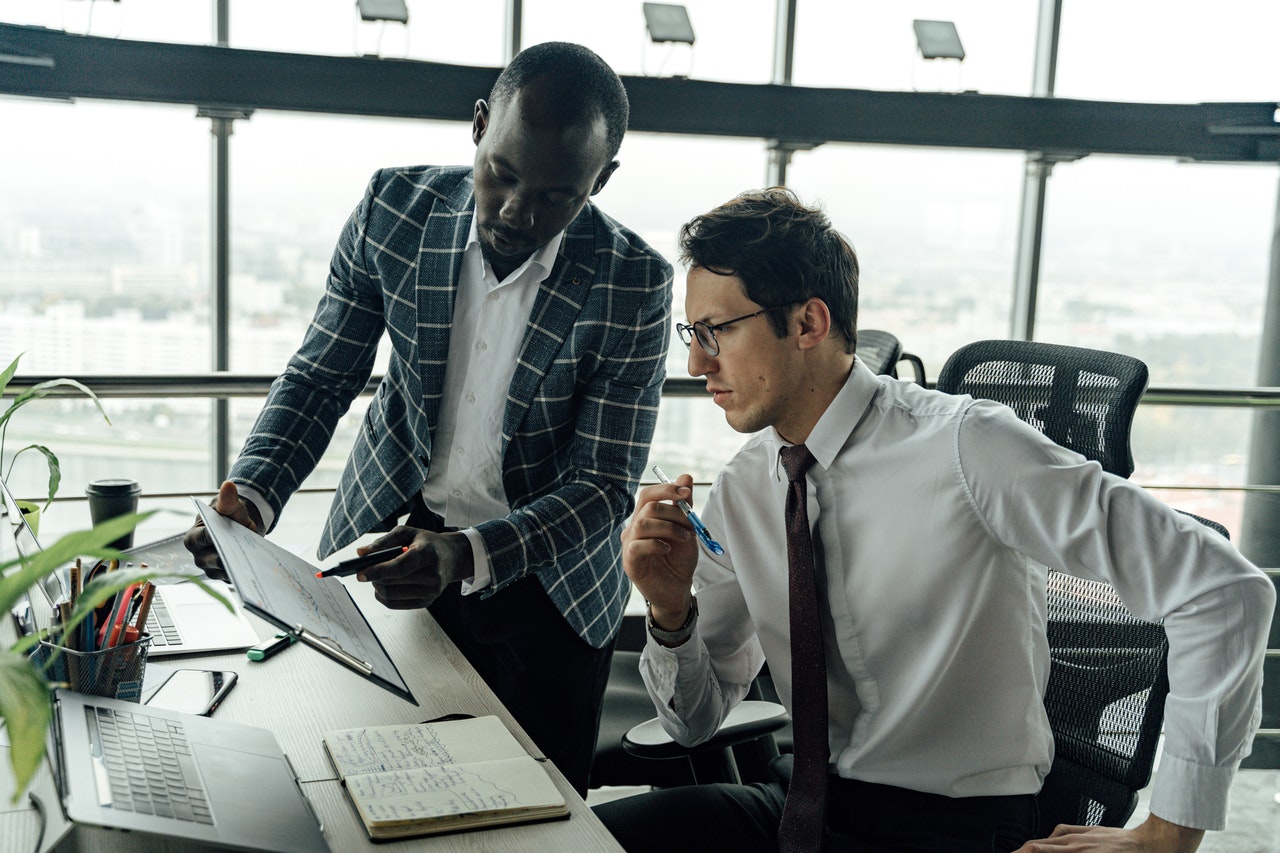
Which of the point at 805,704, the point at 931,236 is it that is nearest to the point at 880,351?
the point at 805,704

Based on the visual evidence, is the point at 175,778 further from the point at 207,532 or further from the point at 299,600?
the point at 207,532

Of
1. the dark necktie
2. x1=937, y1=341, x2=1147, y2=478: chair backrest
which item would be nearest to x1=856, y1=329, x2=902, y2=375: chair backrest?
x1=937, y1=341, x2=1147, y2=478: chair backrest

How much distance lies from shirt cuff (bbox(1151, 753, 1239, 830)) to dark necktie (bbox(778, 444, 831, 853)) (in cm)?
36

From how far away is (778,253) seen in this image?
1.46 metres

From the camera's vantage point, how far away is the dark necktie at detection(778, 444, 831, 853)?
4.32ft

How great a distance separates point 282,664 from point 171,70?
1.99 m

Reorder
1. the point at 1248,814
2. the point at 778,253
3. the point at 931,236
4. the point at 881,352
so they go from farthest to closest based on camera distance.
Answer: the point at 931,236 < the point at 1248,814 < the point at 881,352 < the point at 778,253

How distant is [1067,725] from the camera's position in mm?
1376

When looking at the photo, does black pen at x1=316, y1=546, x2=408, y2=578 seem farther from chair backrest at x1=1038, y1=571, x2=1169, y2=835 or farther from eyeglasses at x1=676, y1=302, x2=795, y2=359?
chair backrest at x1=1038, y1=571, x2=1169, y2=835

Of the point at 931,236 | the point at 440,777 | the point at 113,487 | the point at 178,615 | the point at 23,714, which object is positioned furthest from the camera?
the point at 931,236

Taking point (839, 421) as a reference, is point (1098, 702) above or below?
below

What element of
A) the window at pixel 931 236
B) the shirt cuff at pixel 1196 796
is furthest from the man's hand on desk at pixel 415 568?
the window at pixel 931 236

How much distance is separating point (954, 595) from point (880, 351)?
106 centimetres

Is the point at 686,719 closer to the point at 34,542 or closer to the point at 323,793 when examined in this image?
the point at 323,793
